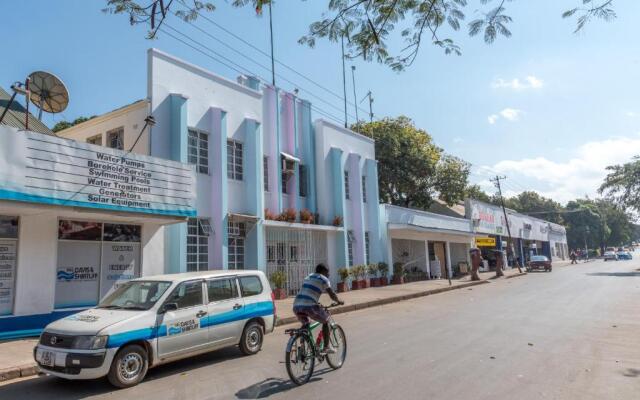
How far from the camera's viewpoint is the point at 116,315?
6.82 m

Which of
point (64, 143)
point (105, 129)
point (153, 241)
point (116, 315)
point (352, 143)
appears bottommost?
point (116, 315)

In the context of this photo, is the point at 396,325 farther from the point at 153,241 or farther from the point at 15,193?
the point at 15,193

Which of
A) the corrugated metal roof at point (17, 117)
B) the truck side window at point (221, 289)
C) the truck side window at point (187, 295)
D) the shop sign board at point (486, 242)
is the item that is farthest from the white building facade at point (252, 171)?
the shop sign board at point (486, 242)

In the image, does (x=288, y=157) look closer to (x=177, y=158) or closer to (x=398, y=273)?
(x=177, y=158)

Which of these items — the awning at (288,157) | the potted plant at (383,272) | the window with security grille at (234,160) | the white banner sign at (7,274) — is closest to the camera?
the white banner sign at (7,274)

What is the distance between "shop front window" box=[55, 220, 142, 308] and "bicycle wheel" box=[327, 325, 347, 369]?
808 cm

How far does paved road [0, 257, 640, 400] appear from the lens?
582 centimetres

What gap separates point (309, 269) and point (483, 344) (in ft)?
40.3

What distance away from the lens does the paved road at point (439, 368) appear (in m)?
5.82

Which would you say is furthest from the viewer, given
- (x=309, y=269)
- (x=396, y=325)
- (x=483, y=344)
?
(x=309, y=269)

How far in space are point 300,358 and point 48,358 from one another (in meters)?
3.55

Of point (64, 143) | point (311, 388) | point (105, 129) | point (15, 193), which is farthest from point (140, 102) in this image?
point (311, 388)

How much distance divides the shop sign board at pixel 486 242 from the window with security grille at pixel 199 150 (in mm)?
29328

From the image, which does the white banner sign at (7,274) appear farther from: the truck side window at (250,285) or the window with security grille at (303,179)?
the window with security grille at (303,179)
